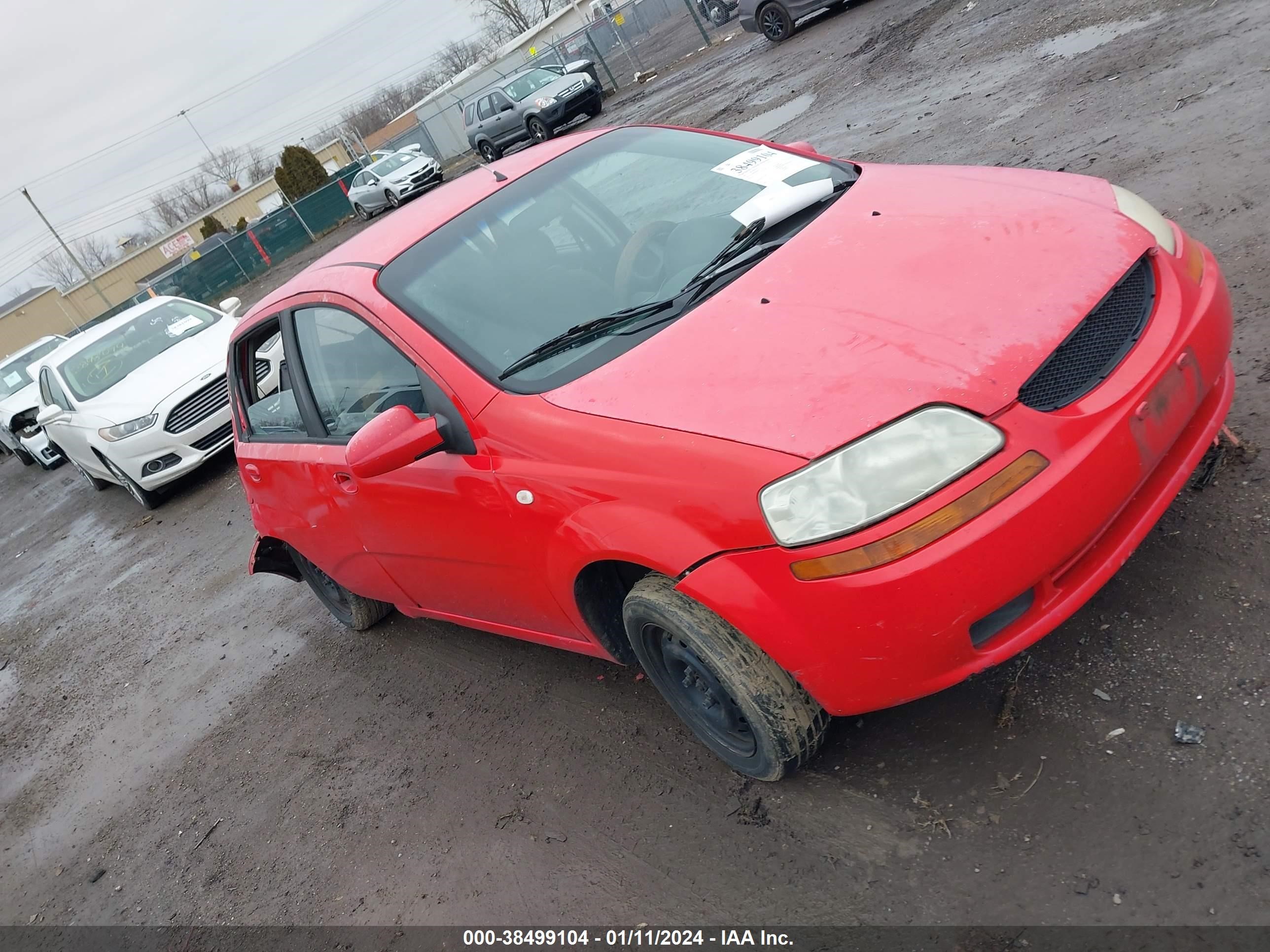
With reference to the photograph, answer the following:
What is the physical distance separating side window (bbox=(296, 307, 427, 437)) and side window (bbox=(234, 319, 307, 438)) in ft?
0.72

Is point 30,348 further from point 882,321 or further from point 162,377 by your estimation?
point 882,321

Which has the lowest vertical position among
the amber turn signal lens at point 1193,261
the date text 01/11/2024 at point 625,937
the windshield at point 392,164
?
the date text 01/11/2024 at point 625,937

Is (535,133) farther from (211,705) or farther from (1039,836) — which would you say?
(1039,836)

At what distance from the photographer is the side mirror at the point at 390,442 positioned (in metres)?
2.76

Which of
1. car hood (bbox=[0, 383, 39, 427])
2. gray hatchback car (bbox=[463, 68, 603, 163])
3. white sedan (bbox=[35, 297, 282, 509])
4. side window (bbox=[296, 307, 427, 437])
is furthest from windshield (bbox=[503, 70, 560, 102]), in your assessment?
side window (bbox=[296, 307, 427, 437])

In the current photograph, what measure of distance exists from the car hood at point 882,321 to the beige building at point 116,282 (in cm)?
6645

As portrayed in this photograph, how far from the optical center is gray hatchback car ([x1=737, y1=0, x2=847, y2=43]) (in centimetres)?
1623

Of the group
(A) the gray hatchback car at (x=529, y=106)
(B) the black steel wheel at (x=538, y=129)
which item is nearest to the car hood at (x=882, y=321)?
(B) the black steel wheel at (x=538, y=129)

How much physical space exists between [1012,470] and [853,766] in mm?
1095

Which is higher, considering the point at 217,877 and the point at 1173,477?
the point at 1173,477

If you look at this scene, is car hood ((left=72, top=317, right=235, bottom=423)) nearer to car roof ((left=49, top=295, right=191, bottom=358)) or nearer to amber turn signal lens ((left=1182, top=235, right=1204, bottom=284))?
car roof ((left=49, top=295, right=191, bottom=358))

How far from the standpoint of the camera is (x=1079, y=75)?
7688mm

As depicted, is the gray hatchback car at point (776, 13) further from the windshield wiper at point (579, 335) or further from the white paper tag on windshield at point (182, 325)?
the windshield wiper at point (579, 335)

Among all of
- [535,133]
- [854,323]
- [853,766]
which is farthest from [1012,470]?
[535,133]
